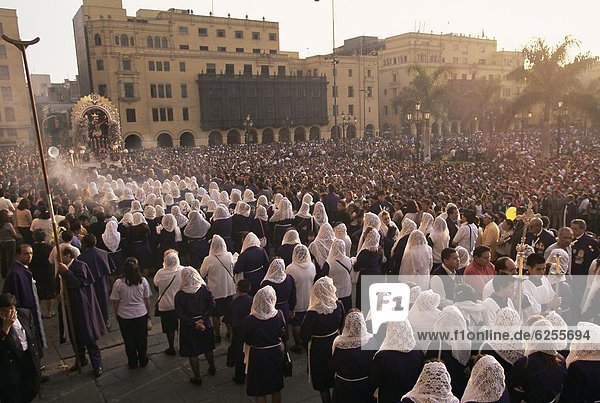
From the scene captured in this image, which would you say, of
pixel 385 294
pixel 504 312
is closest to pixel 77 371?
pixel 385 294

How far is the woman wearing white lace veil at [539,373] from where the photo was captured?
366cm

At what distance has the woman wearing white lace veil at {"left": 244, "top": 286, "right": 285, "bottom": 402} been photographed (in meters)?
4.93

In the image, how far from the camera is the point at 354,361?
4.31 m

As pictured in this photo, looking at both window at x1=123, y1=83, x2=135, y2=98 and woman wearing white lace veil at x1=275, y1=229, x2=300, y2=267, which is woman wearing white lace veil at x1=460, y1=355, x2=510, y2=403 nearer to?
woman wearing white lace veil at x1=275, y1=229, x2=300, y2=267

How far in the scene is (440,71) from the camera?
115 ft

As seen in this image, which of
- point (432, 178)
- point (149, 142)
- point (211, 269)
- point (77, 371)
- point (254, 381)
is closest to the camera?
point (254, 381)

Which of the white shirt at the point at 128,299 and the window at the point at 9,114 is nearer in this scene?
the white shirt at the point at 128,299

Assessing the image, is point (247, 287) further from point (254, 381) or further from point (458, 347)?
point (458, 347)

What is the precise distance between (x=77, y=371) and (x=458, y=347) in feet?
16.5

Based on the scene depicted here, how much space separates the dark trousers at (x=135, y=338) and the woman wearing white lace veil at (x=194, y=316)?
0.74m

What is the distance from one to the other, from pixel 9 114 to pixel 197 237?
175ft

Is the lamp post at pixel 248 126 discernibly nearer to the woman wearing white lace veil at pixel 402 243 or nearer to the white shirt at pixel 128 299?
the woman wearing white lace veil at pixel 402 243

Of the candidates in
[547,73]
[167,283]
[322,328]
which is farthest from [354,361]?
[547,73]

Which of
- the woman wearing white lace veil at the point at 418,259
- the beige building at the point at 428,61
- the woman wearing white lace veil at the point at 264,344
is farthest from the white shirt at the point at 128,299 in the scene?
the beige building at the point at 428,61
